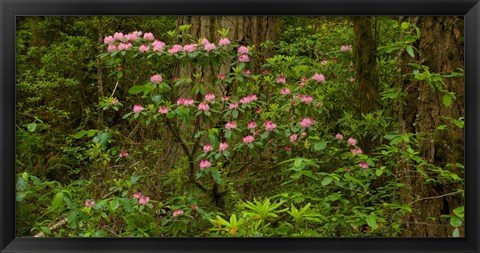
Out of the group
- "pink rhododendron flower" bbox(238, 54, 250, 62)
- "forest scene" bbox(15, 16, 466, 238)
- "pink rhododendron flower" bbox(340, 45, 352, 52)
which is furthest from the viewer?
"pink rhododendron flower" bbox(340, 45, 352, 52)

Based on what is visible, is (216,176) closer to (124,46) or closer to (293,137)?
(293,137)

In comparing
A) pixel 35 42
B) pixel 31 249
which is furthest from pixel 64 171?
pixel 31 249

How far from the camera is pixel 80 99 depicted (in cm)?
393

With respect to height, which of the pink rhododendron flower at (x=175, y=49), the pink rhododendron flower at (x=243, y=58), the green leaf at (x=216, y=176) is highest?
the pink rhododendron flower at (x=175, y=49)

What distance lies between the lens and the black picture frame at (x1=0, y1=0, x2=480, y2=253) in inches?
71.7

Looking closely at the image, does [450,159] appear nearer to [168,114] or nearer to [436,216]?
[436,216]

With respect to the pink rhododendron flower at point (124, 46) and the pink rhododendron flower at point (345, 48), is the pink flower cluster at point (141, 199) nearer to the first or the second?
the pink rhododendron flower at point (124, 46)

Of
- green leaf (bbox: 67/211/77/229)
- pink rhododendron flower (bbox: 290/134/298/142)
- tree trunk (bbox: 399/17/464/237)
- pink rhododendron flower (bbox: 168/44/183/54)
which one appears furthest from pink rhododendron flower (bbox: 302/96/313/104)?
green leaf (bbox: 67/211/77/229)

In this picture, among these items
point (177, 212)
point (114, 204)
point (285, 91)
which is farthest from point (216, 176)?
point (285, 91)

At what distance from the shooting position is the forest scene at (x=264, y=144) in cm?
230

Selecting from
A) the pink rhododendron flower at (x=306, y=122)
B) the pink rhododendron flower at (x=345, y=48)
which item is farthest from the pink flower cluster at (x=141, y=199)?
the pink rhododendron flower at (x=345, y=48)

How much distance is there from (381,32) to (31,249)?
93.2 inches

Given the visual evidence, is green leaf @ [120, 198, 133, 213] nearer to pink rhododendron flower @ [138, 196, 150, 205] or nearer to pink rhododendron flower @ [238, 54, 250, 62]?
pink rhododendron flower @ [138, 196, 150, 205]
